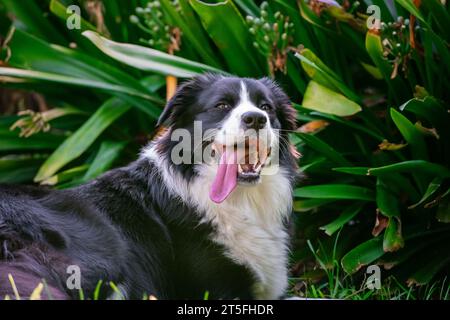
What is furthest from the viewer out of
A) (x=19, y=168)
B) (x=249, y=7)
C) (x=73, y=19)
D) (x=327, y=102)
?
(x=19, y=168)

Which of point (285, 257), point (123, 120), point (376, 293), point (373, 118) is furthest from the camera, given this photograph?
point (123, 120)

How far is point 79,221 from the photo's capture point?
3.65 m

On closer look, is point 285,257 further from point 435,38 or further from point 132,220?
point 435,38

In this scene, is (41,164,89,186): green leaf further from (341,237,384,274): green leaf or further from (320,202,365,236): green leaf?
(341,237,384,274): green leaf

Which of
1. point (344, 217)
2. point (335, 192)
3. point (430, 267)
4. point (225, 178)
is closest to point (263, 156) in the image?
point (225, 178)

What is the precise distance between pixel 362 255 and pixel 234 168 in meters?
1.05

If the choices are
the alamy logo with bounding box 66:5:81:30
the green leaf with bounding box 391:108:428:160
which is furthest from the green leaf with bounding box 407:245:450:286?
the alamy logo with bounding box 66:5:81:30

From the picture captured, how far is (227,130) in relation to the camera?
3654 mm

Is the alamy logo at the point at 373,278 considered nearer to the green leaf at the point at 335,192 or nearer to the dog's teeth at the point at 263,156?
the green leaf at the point at 335,192

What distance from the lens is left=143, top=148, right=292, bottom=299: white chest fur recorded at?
Answer: 3750 mm

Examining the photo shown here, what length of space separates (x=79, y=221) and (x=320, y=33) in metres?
2.02

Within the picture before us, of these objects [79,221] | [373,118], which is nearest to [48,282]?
[79,221]

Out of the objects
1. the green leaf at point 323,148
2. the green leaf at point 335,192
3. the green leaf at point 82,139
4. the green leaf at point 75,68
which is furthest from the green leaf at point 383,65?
the green leaf at point 82,139

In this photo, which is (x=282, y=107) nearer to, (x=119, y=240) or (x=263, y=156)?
(x=263, y=156)
